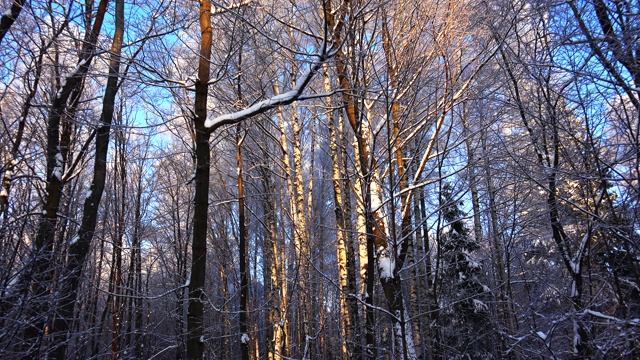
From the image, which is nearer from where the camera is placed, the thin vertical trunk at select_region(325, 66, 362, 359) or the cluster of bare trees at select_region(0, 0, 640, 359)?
the cluster of bare trees at select_region(0, 0, 640, 359)

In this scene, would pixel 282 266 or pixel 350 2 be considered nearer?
pixel 350 2

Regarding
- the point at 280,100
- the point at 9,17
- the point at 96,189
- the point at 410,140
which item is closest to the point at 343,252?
the point at 410,140

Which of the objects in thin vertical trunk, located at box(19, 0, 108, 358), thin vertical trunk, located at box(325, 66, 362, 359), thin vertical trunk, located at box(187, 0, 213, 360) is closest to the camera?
thin vertical trunk, located at box(19, 0, 108, 358)

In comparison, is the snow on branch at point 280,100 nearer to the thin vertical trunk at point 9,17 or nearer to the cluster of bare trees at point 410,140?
the cluster of bare trees at point 410,140

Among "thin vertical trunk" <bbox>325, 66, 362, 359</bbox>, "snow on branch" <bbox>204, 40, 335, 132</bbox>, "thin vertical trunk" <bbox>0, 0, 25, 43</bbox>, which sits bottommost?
"thin vertical trunk" <bbox>325, 66, 362, 359</bbox>

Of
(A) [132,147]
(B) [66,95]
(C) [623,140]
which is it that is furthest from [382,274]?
(A) [132,147]

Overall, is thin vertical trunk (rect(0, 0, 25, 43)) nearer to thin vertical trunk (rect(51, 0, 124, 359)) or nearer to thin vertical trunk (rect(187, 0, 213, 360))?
thin vertical trunk (rect(51, 0, 124, 359))

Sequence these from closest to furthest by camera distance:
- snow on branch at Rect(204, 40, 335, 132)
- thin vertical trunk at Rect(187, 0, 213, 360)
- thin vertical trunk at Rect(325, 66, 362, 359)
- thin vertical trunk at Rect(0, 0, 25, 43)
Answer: snow on branch at Rect(204, 40, 335, 132), thin vertical trunk at Rect(187, 0, 213, 360), thin vertical trunk at Rect(0, 0, 25, 43), thin vertical trunk at Rect(325, 66, 362, 359)

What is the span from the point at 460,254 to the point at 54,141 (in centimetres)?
1095

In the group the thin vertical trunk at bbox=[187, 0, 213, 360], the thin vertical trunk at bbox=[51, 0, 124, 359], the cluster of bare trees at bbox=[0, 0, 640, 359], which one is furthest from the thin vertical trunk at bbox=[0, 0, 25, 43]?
the thin vertical trunk at bbox=[187, 0, 213, 360]

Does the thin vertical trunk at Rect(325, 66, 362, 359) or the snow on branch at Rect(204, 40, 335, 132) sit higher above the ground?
the snow on branch at Rect(204, 40, 335, 132)

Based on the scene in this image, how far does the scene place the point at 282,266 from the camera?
10.4 m

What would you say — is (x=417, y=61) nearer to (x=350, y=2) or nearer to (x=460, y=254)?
(x=350, y=2)

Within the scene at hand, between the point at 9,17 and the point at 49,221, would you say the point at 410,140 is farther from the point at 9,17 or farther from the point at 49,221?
the point at 9,17
